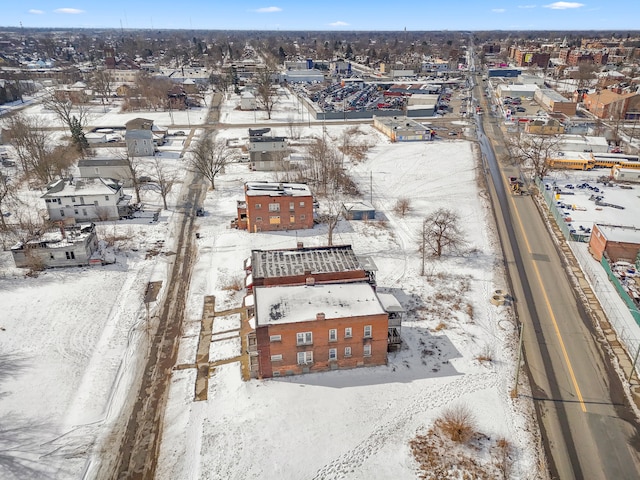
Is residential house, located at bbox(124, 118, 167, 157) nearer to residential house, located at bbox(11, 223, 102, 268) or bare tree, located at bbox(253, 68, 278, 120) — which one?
bare tree, located at bbox(253, 68, 278, 120)

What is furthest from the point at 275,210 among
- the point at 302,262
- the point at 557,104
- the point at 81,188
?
the point at 557,104

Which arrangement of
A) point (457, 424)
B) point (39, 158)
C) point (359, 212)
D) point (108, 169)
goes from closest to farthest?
point (457, 424), point (359, 212), point (108, 169), point (39, 158)

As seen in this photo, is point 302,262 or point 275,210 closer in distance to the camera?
point 302,262

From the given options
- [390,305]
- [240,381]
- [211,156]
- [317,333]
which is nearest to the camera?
[317,333]

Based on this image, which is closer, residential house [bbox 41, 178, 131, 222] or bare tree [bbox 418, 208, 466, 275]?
bare tree [bbox 418, 208, 466, 275]

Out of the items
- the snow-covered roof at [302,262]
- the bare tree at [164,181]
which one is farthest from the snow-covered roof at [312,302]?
the bare tree at [164,181]

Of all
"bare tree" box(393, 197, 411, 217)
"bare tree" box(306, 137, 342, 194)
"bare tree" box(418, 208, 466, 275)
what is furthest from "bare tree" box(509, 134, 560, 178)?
"bare tree" box(306, 137, 342, 194)

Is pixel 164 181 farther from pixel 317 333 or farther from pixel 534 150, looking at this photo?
pixel 534 150

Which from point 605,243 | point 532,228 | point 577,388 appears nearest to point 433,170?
point 532,228
